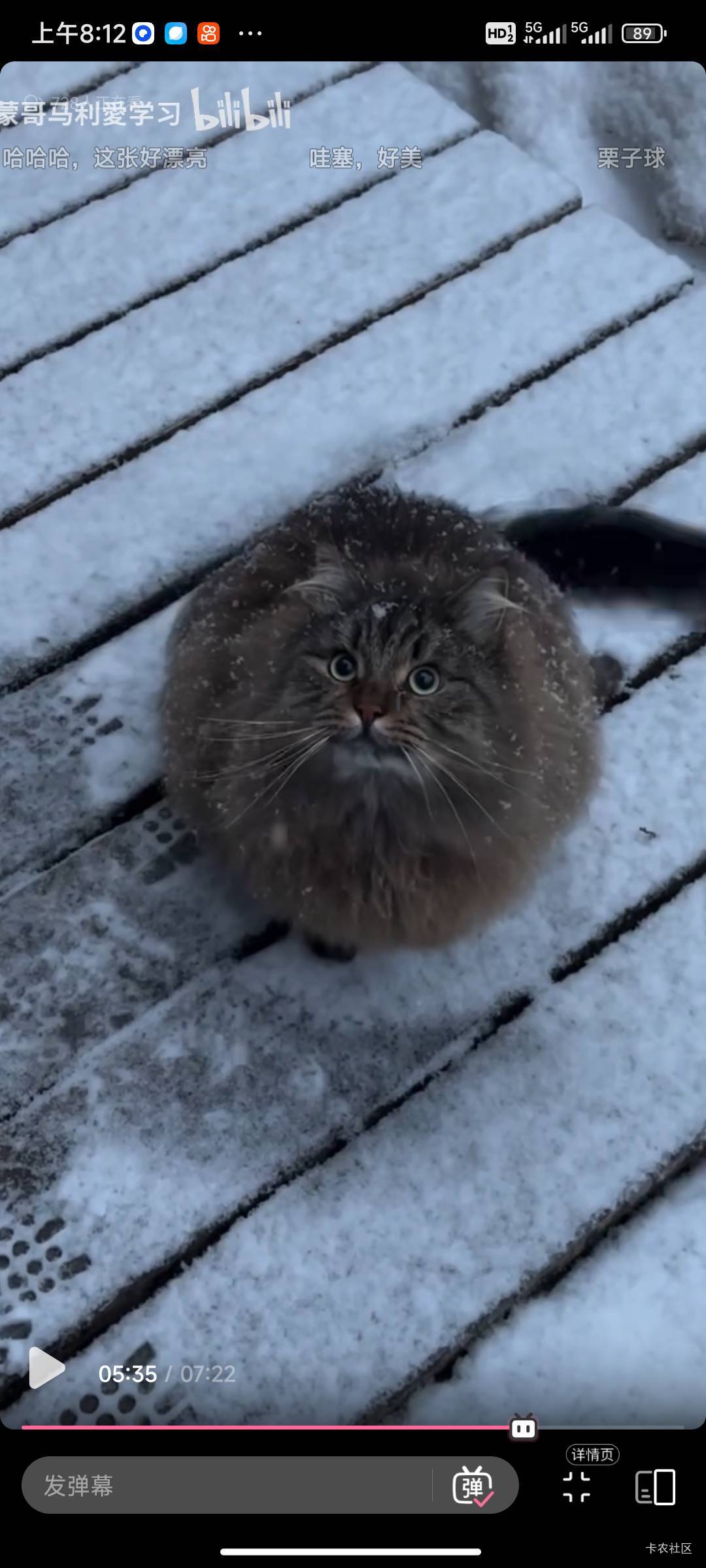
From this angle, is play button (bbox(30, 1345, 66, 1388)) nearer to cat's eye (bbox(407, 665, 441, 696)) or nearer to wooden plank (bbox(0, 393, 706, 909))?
wooden plank (bbox(0, 393, 706, 909))

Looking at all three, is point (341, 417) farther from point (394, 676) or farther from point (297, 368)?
point (394, 676)

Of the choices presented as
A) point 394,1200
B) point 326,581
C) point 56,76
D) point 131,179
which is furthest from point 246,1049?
point 56,76

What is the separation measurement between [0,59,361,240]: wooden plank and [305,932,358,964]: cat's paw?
150 centimetres

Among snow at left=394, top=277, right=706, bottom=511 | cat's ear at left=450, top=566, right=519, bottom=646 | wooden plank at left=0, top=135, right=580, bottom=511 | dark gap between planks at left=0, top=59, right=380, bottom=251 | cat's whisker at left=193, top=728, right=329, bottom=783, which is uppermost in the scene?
dark gap between planks at left=0, top=59, right=380, bottom=251

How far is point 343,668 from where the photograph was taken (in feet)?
4.53

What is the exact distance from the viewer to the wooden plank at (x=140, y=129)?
7.48ft

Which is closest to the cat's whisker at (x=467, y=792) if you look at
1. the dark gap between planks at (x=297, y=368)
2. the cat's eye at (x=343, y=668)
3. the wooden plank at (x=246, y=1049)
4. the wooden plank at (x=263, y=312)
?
the cat's eye at (x=343, y=668)

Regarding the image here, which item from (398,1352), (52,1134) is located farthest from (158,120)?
(398,1352)

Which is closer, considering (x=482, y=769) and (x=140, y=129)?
(x=482, y=769)

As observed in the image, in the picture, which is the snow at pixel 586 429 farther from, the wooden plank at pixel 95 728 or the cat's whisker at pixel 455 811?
the cat's whisker at pixel 455 811

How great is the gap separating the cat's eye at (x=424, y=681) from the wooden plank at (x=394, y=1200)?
0.50 meters

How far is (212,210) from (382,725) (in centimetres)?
142

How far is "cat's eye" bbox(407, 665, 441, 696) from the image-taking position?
4.49 feet
